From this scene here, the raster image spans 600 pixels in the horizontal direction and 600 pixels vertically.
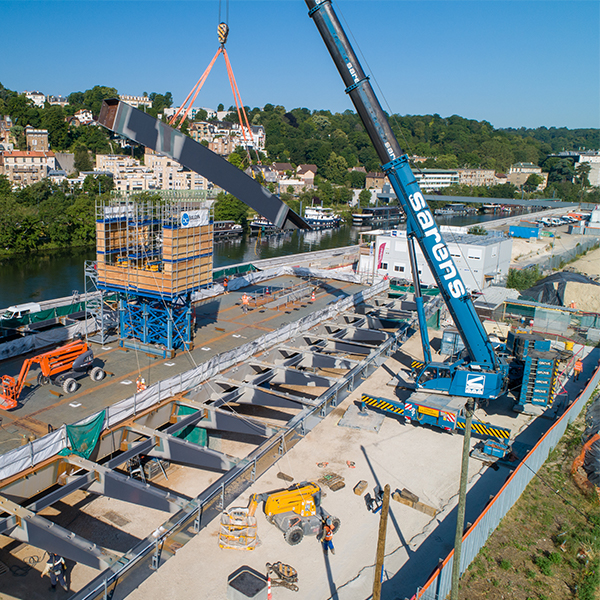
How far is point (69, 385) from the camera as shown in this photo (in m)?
22.0

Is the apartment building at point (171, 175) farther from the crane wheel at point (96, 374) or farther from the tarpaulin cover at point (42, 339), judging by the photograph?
the crane wheel at point (96, 374)

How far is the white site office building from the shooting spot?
53188 mm

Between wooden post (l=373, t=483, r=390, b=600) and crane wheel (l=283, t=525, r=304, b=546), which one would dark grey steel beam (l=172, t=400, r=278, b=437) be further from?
wooden post (l=373, t=483, r=390, b=600)

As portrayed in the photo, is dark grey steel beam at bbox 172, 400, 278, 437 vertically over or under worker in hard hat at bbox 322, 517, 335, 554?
over

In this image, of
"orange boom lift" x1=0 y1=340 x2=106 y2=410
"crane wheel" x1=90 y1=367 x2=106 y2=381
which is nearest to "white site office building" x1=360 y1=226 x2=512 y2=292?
"crane wheel" x1=90 y1=367 x2=106 y2=381

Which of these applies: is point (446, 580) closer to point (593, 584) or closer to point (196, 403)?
point (593, 584)

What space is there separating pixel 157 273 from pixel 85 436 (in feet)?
33.2

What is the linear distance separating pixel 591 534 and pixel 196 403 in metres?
15.7

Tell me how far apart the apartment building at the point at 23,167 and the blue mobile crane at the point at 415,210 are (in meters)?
119

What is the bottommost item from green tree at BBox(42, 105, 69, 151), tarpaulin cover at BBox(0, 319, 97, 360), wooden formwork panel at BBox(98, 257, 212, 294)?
tarpaulin cover at BBox(0, 319, 97, 360)

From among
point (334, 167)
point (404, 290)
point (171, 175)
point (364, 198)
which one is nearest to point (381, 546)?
point (404, 290)

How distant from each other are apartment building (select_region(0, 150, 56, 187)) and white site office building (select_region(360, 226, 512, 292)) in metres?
97.3

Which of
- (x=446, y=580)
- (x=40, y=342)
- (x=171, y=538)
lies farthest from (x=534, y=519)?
(x=40, y=342)

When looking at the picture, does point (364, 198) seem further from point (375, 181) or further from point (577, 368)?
point (577, 368)
